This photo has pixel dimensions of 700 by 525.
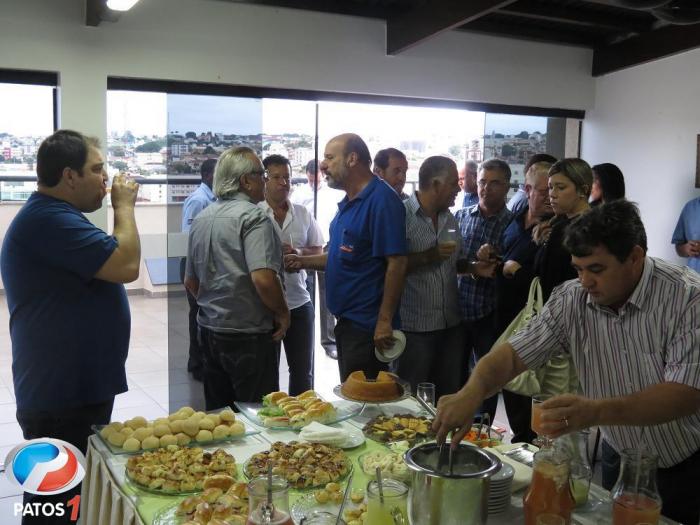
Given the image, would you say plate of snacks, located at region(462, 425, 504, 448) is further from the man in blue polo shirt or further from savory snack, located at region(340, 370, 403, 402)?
the man in blue polo shirt

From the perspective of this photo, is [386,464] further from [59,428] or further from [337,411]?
[59,428]

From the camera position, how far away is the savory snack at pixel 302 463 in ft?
5.24

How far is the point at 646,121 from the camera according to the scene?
215 inches

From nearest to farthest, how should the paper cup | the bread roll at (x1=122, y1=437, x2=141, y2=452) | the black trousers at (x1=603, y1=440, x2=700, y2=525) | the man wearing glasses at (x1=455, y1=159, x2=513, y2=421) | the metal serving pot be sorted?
the metal serving pot, the black trousers at (x1=603, y1=440, x2=700, y2=525), the bread roll at (x1=122, y1=437, x2=141, y2=452), the paper cup, the man wearing glasses at (x1=455, y1=159, x2=513, y2=421)

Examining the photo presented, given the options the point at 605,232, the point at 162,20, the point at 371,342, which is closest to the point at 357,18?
the point at 162,20

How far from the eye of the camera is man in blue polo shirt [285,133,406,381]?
2756 mm

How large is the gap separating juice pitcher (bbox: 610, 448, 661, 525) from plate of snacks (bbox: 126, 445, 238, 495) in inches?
34.0

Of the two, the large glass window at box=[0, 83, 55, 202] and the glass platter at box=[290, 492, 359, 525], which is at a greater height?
the large glass window at box=[0, 83, 55, 202]

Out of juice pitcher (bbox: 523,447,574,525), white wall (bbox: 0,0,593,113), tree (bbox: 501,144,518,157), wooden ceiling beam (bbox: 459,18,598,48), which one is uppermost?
wooden ceiling beam (bbox: 459,18,598,48)

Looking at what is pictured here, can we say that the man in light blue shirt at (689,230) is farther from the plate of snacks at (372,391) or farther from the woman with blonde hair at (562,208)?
the plate of snacks at (372,391)

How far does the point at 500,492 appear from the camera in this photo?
1467mm

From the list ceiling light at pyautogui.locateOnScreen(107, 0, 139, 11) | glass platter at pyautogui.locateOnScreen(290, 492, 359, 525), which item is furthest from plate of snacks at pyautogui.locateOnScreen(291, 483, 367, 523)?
ceiling light at pyautogui.locateOnScreen(107, 0, 139, 11)

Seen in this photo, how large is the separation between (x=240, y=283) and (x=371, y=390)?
0.82 m

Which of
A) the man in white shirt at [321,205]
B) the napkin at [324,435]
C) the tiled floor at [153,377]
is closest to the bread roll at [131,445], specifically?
the napkin at [324,435]
